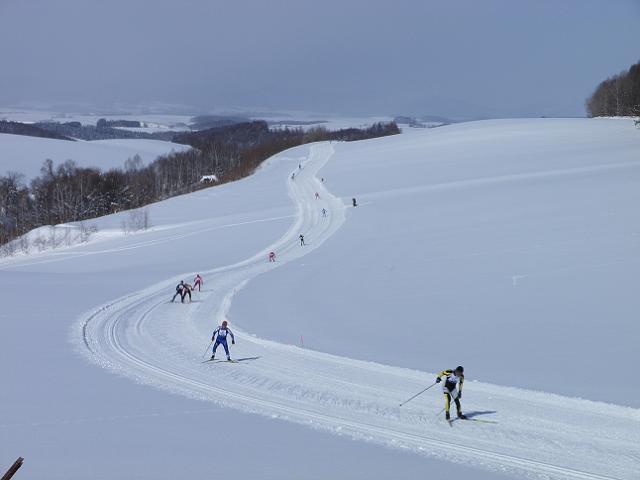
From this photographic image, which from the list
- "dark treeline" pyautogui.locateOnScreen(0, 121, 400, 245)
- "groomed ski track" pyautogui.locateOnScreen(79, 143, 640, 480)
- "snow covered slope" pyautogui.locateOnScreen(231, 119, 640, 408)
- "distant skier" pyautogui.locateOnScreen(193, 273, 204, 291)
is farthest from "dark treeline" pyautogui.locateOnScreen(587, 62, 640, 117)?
"groomed ski track" pyautogui.locateOnScreen(79, 143, 640, 480)

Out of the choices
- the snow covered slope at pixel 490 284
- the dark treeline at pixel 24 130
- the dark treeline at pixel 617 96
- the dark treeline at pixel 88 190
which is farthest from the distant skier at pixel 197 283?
the dark treeline at pixel 24 130

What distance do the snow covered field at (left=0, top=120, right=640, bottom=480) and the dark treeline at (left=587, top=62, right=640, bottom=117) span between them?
61.4m

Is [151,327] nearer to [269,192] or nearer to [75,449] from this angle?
[75,449]

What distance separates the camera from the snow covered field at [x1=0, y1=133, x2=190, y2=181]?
119 meters

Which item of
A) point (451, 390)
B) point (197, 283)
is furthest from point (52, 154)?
A: point (451, 390)

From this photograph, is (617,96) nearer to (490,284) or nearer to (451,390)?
(490,284)

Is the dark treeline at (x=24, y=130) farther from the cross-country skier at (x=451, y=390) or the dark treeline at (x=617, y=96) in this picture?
the cross-country skier at (x=451, y=390)

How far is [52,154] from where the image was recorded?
131 meters

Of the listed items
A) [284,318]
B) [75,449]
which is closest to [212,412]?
[75,449]

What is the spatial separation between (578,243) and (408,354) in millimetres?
13434

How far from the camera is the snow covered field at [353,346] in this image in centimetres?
1050

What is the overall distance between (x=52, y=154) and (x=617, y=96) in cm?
11031

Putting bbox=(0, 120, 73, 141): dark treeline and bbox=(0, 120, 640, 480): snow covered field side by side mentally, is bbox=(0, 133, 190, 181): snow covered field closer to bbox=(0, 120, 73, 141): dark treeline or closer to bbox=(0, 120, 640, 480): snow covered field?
bbox=(0, 120, 73, 141): dark treeline

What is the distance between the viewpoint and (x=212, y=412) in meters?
12.6
